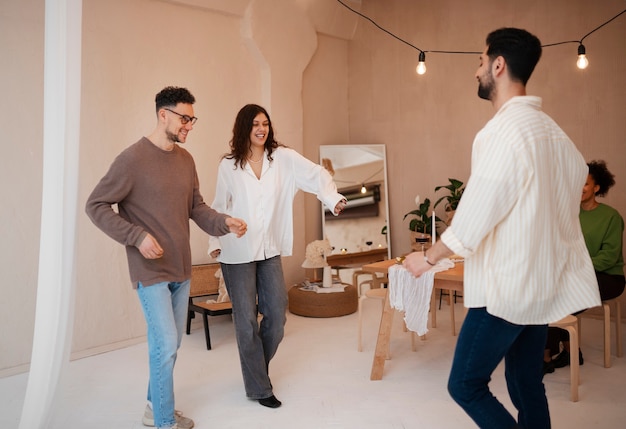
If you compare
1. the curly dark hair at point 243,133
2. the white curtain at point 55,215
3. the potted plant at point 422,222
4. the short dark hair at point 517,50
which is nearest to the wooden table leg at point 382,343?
the curly dark hair at point 243,133

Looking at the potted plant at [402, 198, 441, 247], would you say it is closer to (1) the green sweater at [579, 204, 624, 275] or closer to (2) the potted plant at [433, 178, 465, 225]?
(2) the potted plant at [433, 178, 465, 225]

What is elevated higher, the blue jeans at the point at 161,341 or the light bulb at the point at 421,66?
the light bulb at the point at 421,66

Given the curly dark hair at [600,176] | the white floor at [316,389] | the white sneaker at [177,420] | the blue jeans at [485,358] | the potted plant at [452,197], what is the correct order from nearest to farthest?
the blue jeans at [485,358], the white sneaker at [177,420], the white floor at [316,389], the curly dark hair at [600,176], the potted plant at [452,197]

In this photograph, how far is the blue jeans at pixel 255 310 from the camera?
→ 3535 millimetres

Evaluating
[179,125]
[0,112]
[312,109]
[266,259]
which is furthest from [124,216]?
[312,109]

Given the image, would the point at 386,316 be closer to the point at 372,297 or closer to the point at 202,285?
the point at 372,297

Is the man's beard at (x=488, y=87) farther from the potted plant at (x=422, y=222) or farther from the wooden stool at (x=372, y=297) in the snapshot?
the potted plant at (x=422, y=222)

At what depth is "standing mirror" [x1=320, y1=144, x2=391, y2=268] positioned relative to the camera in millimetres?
7016

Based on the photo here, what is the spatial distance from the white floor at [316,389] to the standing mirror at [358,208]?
1915 millimetres

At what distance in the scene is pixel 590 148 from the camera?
229 inches

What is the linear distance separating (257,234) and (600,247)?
2548mm

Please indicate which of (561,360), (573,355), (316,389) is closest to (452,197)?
(561,360)

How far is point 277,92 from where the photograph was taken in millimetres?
6324

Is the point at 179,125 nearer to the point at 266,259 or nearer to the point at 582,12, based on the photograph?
the point at 266,259
